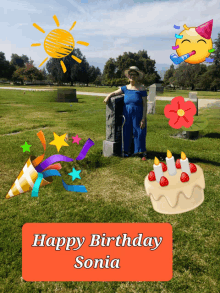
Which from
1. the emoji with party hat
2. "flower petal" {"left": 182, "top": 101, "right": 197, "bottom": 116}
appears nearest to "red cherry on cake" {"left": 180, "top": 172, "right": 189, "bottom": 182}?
"flower petal" {"left": 182, "top": 101, "right": 197, "bottom": 116}

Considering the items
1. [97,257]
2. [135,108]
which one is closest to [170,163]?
[97,257]

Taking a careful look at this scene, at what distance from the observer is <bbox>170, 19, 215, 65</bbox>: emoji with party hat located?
2.34 meters

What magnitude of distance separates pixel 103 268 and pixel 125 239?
33 centimetres

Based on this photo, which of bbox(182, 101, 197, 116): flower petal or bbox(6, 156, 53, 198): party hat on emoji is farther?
bbox(6, 156, 53, 198): party hat on emoji

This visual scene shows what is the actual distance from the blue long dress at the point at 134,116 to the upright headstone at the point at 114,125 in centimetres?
29

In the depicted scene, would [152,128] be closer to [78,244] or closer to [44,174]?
[44,174]

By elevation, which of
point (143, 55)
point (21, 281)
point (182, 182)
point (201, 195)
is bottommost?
point (21, 281)

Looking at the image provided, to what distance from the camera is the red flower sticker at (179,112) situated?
82.7 inches

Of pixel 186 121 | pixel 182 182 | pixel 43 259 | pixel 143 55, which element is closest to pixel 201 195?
pixel 182 182

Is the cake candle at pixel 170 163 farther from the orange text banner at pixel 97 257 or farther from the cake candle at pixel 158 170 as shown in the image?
the orange text banner at pixel 97 257

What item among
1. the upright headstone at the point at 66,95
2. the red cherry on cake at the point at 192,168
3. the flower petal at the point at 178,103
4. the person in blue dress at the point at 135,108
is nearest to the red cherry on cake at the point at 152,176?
the red cherry on cake at the point at 192,168

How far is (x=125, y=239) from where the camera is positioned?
2.18 metres

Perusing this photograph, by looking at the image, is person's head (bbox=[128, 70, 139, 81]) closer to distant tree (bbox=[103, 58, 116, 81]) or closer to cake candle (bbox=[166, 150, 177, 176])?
cake candle (bbox=[166, 150, 177, 176])

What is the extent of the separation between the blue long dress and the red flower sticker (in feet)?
7.54
